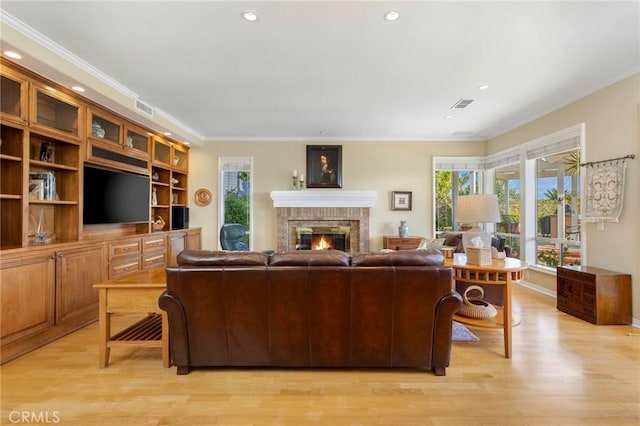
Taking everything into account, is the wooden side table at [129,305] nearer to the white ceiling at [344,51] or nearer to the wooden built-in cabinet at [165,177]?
the white ceiling at [344,51]

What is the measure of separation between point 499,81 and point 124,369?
14.9ft

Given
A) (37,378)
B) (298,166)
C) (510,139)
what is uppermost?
(510,139)

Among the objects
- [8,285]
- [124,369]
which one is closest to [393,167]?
[124,369]

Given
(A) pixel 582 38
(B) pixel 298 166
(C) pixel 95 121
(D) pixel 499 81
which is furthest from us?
(B) pixel 298 166

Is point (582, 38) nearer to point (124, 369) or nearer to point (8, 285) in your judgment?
point (124, 369)

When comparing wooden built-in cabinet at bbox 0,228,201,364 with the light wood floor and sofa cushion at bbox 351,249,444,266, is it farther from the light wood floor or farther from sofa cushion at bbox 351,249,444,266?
sofa cushion at bbox 351,249,444,266

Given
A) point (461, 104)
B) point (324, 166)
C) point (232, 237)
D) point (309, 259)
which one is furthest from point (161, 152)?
point (461, 104)

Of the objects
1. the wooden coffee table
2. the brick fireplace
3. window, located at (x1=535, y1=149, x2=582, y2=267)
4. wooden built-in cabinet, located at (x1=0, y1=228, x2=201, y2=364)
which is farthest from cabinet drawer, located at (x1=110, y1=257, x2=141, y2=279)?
window, located at (x1=535, y1=149, x2=582, y2=267)

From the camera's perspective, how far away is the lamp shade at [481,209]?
271 centimetres

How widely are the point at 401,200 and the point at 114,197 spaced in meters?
4.81

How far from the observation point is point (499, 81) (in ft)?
10.8

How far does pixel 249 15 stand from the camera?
7.18 ft

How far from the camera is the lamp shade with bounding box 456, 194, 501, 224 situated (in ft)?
8.88

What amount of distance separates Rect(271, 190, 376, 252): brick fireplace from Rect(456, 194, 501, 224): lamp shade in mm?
2897
